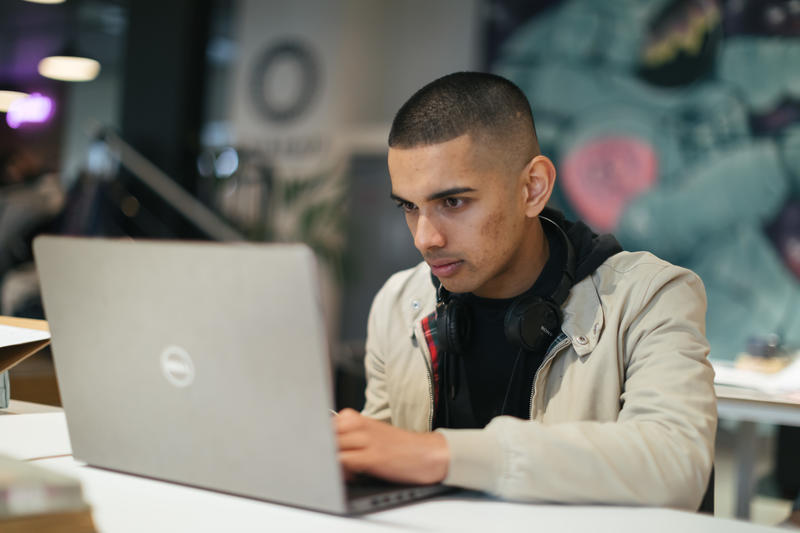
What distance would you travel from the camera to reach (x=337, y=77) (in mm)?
6230

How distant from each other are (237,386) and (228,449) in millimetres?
89

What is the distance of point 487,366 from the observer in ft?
4.90

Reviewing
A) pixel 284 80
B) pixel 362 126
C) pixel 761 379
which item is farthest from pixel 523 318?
pixel 284 80

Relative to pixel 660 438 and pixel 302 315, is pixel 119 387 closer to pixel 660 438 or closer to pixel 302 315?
pixel 302 315

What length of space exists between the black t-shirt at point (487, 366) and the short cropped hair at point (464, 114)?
0.26 metres

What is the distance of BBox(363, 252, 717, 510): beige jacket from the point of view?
3.03ft

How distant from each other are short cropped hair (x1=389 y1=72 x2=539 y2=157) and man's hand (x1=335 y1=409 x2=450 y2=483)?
618mm

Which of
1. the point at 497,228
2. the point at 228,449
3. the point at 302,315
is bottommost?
the point at 228,449

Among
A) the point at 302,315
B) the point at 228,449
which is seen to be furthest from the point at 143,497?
the point at 302,315

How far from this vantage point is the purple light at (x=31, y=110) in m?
5.12

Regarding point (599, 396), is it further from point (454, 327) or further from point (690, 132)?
point (690, 132)

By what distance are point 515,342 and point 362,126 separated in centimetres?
519

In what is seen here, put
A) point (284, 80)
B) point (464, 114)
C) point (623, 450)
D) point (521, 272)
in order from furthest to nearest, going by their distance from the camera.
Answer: point (284, 80)
point (521, 272)
point (464, 114)
point (623, 450)

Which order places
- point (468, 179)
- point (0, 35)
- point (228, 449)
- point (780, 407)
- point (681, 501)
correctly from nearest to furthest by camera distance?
point (228, 449)
point (681, 501)
point (468, 179)
point (780, 407)
point (0, 35)
